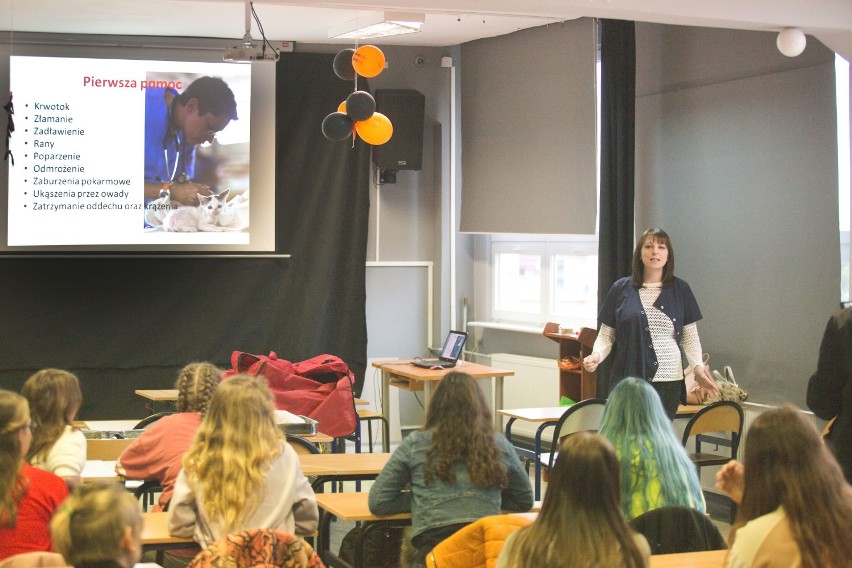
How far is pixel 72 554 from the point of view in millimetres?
1929

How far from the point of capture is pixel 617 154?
6531 millimetres

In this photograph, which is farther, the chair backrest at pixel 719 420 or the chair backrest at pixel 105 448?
the chair backrest at pixel 719 420

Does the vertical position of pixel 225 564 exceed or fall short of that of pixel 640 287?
it falls short

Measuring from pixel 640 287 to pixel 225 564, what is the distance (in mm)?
3550

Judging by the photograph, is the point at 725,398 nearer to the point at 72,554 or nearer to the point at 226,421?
the point at 226,421

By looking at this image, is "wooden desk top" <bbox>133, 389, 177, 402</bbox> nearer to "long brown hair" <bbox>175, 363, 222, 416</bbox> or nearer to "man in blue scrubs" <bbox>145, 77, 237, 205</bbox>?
"man in blue scrubs" <bbox>145, 77, 237, 205</bbox>

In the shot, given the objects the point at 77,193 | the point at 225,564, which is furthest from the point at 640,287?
the point at 77,193

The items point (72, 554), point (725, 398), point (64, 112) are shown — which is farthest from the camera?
point (64, 112)

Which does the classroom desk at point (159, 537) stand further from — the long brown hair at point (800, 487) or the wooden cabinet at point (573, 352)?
the wooden cabinet at point (573, 352)

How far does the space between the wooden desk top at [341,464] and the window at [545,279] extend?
3.58 m

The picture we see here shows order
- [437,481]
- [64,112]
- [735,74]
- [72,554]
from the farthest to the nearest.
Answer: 1. [64,112]
2. [735,74]
3. [437,481]
4. [72,554]

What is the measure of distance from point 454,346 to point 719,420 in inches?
93.4

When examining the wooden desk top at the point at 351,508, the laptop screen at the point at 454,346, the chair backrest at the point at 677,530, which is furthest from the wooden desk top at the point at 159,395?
the chair backrest at the point at 677,530

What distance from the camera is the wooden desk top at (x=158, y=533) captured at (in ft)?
9.91
